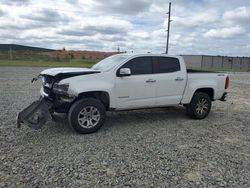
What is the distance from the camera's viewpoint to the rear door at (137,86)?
610cm

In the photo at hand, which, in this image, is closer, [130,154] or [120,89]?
[130,154]

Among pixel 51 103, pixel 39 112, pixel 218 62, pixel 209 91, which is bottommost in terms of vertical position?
pixel 39 112

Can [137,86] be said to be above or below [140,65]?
below

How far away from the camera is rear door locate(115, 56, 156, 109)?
610 centimetres

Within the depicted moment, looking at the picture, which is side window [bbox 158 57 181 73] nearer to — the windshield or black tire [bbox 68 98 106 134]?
the windshield

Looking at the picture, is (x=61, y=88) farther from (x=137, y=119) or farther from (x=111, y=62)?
(x=137, y=119)

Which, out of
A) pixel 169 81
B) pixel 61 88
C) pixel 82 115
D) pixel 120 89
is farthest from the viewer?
pixel 169 81

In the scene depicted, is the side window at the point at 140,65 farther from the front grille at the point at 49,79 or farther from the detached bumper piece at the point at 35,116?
the detached bumper piece at the point at 35,116

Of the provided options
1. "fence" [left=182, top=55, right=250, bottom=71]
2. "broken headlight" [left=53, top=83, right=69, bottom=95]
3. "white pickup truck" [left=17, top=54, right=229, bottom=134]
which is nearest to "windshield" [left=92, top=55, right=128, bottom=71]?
"white pickup truck" [left=17, top=54, right=229, bottom=134]

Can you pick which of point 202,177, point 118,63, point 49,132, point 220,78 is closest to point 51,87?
point 49,132

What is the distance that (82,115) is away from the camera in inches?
220

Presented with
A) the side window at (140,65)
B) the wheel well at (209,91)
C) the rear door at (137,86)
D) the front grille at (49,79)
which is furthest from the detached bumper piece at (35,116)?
the wheel well at (209,91)

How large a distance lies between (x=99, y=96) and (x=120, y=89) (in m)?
0.51

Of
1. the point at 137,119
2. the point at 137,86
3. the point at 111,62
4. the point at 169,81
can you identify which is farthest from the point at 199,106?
the point at 111,62
